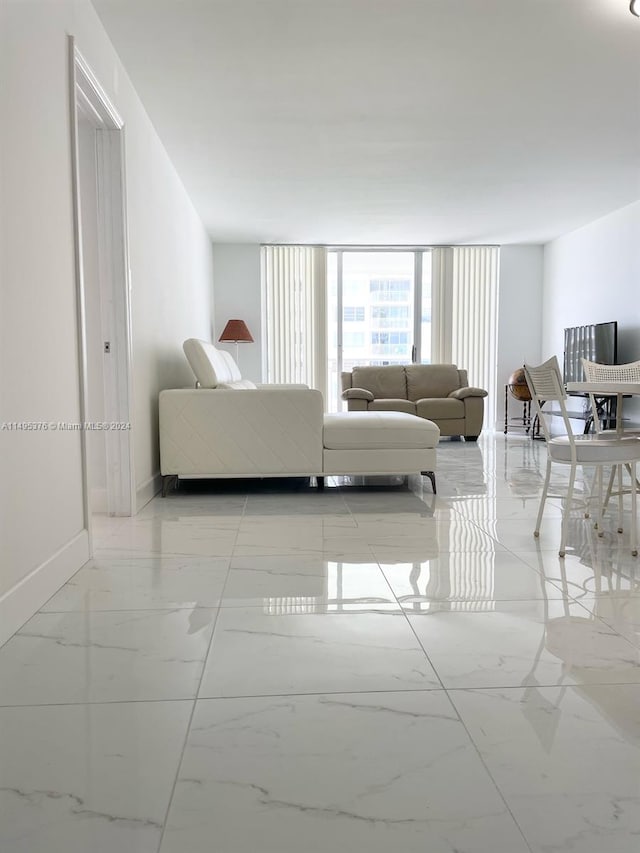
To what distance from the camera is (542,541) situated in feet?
9.91

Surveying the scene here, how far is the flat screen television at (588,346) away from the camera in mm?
6648

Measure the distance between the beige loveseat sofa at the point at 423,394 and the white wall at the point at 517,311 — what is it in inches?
42.2

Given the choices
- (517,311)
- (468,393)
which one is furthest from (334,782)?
(517,311)

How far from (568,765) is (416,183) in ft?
17.3

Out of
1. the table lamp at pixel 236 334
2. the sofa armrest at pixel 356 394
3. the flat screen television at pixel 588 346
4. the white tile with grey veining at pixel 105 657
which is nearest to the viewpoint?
the white tile with grey veining at pixel 105 657

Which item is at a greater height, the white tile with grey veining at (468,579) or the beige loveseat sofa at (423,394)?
the beige loveseat sofa at (423,394)

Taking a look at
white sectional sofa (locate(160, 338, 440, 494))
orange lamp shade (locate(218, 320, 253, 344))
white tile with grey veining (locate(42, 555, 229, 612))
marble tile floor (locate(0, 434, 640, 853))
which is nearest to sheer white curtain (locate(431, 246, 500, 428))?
orange lamp shade (locate(218, 320, 253, 344))

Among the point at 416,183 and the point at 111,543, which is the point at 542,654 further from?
the point at 416,183

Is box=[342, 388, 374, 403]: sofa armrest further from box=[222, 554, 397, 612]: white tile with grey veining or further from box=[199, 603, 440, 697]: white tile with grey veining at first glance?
box=[199, 603, 440, 697]: white tile with grey veining

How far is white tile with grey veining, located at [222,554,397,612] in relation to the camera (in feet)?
7.24

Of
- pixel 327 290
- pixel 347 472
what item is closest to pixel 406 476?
pixel 347 472

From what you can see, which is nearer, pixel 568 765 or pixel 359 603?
pixel 568 765

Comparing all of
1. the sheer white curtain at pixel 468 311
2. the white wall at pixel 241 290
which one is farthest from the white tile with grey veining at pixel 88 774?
the sheer white curtain at pixel 468 311

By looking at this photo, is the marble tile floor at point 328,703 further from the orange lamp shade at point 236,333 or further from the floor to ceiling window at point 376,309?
the floor to ceiling window at point 376,309
